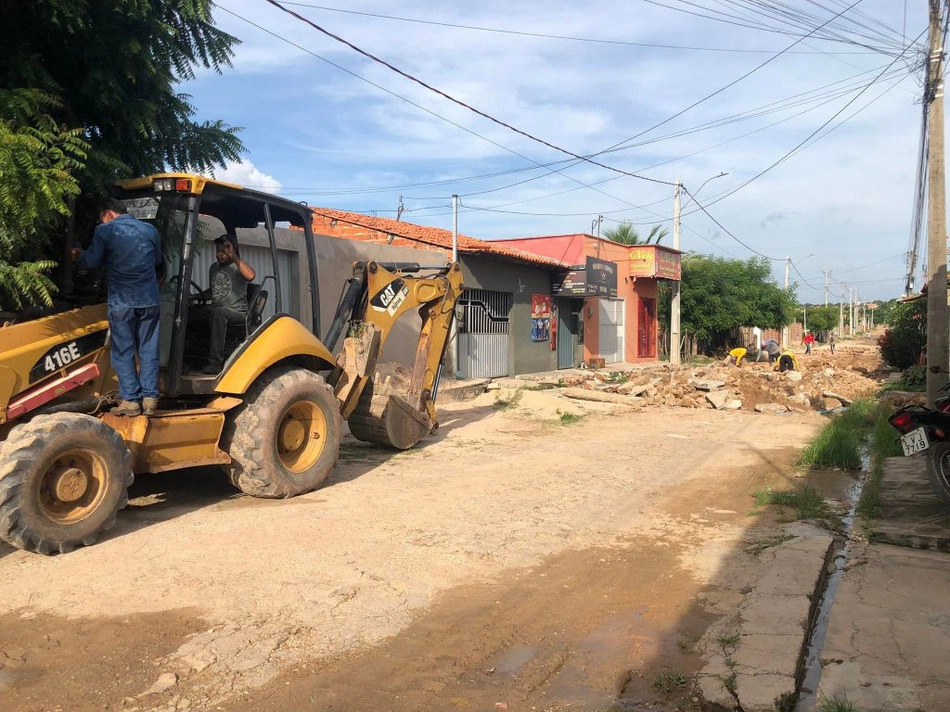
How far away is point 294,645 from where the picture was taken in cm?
412

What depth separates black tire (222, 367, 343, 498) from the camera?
6.71 meters

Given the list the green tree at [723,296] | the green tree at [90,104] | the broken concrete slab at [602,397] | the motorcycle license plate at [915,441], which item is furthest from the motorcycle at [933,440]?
the green tree at [723,296]

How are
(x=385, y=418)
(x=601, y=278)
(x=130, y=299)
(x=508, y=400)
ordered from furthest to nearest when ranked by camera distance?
(x=601, y=278) < (x=508, y=400) < (x=385, y=418) < (x=130, y=299)

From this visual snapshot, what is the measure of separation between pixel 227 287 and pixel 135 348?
1.28m

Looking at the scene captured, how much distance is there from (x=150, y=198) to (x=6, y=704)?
4.22 metres

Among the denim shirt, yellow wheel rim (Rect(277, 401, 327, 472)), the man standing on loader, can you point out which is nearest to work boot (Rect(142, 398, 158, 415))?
the man standing on loader

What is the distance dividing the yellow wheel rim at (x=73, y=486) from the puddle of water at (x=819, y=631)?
15.3ft

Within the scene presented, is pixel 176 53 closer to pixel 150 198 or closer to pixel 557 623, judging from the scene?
pixel 150 198

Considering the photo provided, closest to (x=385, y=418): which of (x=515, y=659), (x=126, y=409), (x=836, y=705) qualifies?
(x=126, y=409)

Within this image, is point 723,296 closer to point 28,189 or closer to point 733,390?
point 733,390

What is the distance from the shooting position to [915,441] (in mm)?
7355

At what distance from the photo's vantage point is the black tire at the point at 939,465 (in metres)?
7.07

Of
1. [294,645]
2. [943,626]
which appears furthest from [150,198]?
[943,626]

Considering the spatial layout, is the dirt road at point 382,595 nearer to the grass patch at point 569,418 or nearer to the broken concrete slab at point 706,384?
the grass patch at point 569,418
